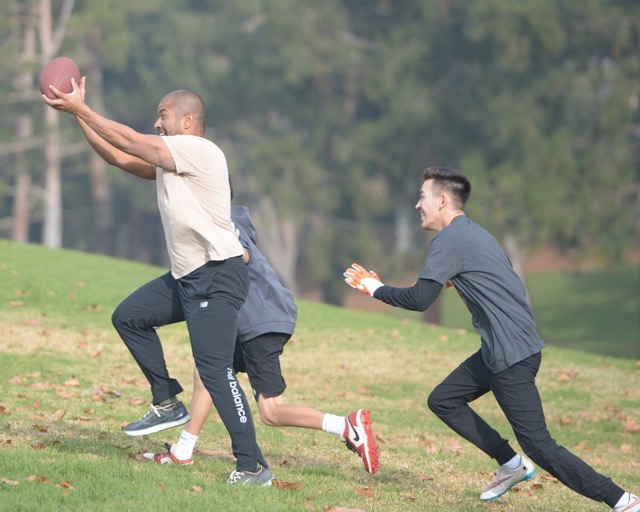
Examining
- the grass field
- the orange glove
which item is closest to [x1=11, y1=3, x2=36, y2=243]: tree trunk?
the grass field

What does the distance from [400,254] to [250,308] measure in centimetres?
2784

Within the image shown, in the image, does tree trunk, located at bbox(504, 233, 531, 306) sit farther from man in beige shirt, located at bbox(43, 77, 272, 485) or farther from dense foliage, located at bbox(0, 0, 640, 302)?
man in beige shirt, located at bbox(43, 77, 272, 485)

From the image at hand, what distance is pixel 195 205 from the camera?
628cm

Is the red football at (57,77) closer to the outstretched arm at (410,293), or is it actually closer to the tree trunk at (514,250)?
the outstretched arm at (410,293)

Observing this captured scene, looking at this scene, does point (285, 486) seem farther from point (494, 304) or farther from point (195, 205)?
point (195, 205)

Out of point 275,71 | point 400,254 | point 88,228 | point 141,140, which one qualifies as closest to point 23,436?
point 141,140

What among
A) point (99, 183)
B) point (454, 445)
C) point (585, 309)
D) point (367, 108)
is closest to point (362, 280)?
point (454, 445)

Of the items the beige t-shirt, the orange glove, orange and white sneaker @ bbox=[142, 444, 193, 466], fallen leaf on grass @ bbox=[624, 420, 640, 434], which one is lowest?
fallen leaf on grass @ bbox=[624, 420, 640, 434]

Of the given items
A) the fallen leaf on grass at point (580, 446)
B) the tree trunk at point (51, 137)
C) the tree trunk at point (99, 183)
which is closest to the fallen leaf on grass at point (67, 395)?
the fallen leaf on grass at point (580, 446)

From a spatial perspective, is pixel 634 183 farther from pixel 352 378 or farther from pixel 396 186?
pixel 352 378

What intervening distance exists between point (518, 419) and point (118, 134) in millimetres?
2669

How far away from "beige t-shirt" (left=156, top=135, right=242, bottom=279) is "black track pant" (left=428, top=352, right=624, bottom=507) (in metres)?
1.53

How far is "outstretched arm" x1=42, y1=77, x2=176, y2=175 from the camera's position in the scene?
5.96 metres

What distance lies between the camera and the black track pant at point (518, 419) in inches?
246
